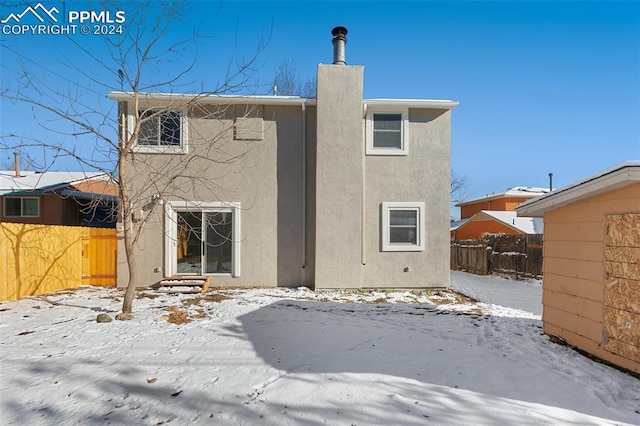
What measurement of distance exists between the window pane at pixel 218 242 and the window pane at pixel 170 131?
239cm

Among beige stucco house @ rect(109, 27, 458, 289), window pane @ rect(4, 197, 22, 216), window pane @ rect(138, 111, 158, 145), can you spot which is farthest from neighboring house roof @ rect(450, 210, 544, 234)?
window pane @ rect(4, 197, 22, 216)

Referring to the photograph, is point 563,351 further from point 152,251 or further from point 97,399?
point 152,251

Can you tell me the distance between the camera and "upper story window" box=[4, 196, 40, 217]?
1454 cm

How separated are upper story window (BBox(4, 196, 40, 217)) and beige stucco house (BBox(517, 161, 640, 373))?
19656 mm

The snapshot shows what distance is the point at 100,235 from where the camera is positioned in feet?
31.5

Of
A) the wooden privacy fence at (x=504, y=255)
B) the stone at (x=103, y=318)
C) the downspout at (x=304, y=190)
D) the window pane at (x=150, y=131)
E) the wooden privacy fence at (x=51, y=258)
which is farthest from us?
the wooden privacy fence at (x=504, y=255)

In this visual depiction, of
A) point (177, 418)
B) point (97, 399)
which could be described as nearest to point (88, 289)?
point (97, 399)

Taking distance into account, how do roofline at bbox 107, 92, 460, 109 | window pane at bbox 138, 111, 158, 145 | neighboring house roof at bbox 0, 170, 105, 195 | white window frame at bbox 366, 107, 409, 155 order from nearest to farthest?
1. roofline at bbox 107, 92, 460, 109
2. window pane at bbox 138, 111, 158, 145
3. white window frame at bbox 366, 107, 409, 155
4. neighboring house roof at bbox 0, 170, 105, 195

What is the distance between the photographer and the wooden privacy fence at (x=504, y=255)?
11094mm

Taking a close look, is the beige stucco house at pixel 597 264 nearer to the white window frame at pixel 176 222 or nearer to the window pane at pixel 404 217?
the window pane at pixel 404 217

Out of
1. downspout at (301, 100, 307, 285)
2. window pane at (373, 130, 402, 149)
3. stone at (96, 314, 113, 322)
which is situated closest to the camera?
stone at (96, 314, 113, 322)

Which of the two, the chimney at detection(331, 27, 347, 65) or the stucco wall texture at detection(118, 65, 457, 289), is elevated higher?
the chimney at detection(331, 27, 347, 65)

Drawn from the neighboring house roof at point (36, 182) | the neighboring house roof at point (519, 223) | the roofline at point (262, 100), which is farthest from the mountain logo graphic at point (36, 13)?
the neighboring house roof at point (519, 223)

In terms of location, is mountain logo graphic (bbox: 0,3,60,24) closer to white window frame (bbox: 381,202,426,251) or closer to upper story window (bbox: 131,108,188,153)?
upper story window (bbox: 131,108,188,153)
